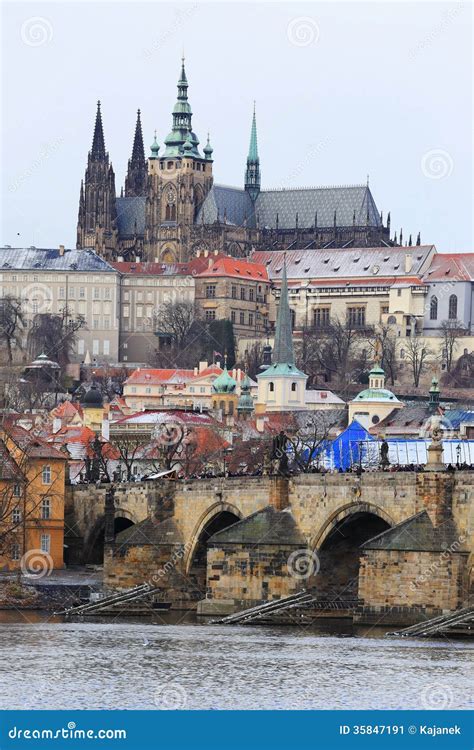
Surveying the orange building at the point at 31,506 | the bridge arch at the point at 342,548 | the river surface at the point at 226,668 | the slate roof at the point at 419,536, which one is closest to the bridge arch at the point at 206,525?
the orange building at the point at 31,506

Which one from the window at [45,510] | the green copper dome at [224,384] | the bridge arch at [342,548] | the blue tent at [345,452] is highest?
the green copper dome at [224,384]

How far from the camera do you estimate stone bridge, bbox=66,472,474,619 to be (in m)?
69.6

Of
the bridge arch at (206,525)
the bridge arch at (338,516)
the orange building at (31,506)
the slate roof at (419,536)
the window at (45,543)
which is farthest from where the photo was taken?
the window at (45,543)

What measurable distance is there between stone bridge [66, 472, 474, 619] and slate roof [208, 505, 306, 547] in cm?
3

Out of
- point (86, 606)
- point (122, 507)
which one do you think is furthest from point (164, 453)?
point (86, 606)

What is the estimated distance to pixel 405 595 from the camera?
69938 mm

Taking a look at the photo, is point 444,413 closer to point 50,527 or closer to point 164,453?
point 164,453

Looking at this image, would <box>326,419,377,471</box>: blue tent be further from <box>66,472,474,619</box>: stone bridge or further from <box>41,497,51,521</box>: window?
<box>41,497,51,521</box>: window

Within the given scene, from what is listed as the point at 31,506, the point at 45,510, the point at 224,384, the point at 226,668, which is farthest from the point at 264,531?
Result: the point at 224,384

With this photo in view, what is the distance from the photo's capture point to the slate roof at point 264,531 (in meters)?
76.6

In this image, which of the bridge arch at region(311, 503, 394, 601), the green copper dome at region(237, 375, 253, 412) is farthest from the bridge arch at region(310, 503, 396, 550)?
the green copper dome at region(237, 375, 253, 412)

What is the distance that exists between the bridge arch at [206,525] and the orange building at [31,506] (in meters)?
5.83

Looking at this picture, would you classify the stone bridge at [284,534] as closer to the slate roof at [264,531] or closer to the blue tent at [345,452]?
the slate roof at [264,531]

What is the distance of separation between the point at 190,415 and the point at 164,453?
161 ft
